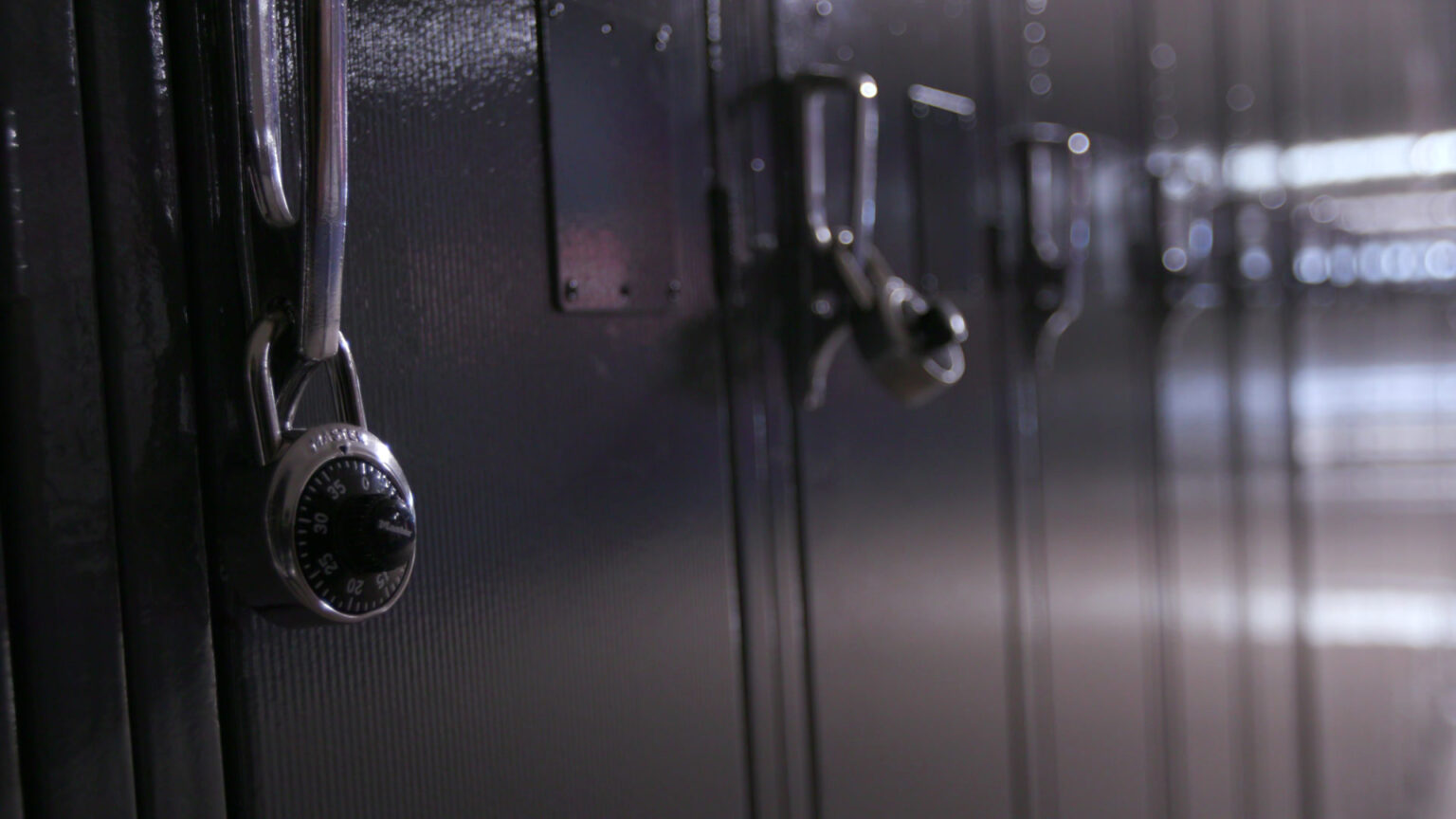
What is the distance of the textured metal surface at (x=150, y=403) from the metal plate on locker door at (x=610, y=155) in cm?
30

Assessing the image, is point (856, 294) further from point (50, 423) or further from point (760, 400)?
point (50, 423)

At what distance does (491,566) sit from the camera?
77cm

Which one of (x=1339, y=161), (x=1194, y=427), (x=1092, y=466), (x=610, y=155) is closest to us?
(x=610, y=155)

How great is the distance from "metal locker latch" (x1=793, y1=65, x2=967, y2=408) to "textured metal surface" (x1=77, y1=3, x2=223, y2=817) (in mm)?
630

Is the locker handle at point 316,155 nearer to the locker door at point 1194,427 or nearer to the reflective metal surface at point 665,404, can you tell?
the reflective metal surface at point 665,404

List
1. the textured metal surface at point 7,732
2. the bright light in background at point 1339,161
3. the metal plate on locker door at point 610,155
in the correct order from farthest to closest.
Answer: the bright light in background at point 1339,161
the metal plate on locker door at point 610,155
the textured metal surface at point 7,732

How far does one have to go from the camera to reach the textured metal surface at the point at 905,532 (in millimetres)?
1174

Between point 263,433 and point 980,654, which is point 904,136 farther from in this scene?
point 263,433

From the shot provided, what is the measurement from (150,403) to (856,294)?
68 cm

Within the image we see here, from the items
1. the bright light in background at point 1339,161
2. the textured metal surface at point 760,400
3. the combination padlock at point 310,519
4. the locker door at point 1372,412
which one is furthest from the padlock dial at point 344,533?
the locker door at point 1372,412

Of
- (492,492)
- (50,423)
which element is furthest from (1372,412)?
(50,423)

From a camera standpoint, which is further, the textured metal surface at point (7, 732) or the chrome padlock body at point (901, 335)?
the chrome padlock body at point (901, 335)

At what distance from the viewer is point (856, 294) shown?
3.59 ft

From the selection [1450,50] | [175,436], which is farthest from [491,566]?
[1450,50]
